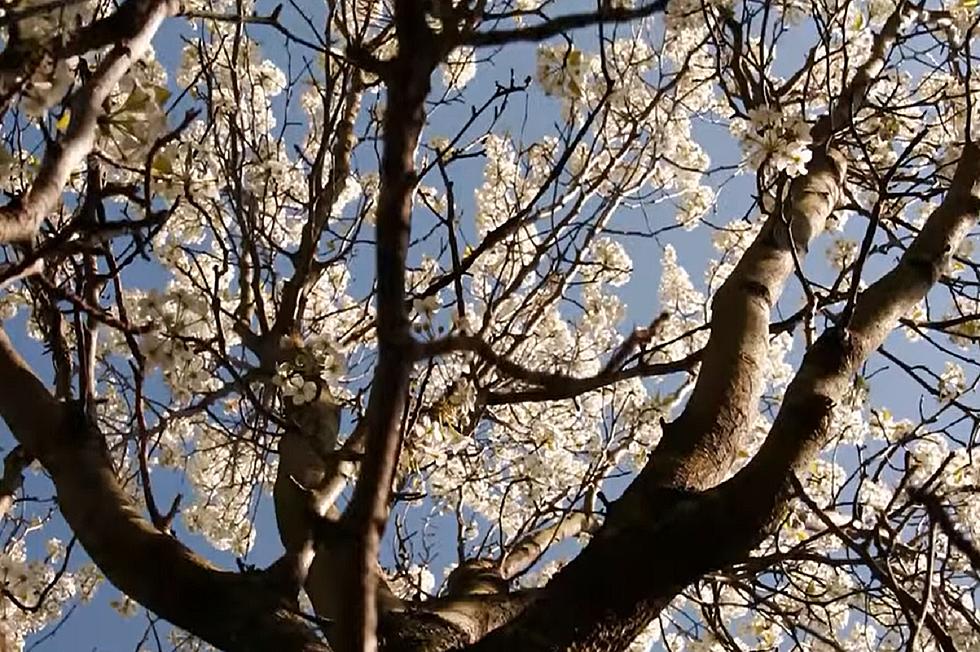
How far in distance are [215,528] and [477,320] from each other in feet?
5.63

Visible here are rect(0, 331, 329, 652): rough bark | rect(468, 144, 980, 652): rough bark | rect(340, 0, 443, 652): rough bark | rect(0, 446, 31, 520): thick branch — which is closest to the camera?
rect(340, 0, 443, 652): rough bark

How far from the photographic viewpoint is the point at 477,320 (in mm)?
4645

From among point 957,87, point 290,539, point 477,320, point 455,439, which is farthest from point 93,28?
point 957,87

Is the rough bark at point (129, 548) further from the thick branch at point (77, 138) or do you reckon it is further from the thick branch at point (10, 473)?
the thick branch at point (77, 138)

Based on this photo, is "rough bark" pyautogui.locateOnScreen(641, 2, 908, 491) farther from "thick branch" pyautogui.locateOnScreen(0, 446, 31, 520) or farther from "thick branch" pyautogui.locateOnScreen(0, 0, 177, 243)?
"thick branch" pyautogui.locateOnScreen(0, 446, 31, 520)

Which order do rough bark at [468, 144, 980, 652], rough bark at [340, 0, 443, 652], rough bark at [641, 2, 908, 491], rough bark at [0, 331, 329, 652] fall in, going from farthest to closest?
rough bark at [641, 2, 908, 491]
rough bark at [0, 331, 329, 652]
rough bark at [468, 144, 980, 652]
rough bark at [340, 0, 443, 652]

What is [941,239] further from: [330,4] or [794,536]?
[330,4]

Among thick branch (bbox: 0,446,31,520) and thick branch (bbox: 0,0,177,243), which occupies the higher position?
thick branch (bbox: 0,446,31,520)

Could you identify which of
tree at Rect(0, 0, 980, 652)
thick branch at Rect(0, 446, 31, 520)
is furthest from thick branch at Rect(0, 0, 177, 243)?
thick branch at Rect(0, 446, 31, 520)

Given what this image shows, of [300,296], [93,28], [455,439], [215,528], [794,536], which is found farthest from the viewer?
[215,528]

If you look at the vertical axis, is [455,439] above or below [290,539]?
above

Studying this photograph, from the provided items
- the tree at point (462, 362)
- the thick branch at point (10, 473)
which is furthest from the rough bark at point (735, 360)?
the thick branch at point (10, 473)

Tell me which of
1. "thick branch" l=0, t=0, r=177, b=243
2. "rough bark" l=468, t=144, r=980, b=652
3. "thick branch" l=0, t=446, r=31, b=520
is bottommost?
"rough bark" l=468, t=144, r=980, b=652

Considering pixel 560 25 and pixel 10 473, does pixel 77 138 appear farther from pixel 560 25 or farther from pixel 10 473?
pixel 10 473
